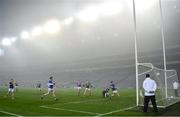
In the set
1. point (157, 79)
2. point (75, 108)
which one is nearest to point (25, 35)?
point (157, 79)

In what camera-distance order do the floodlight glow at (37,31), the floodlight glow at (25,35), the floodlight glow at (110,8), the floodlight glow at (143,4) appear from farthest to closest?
the floodlight glow at (25,35) < the floodlight glow at (37,31) < the floodlight glow at (110,8) < the floodlight glow at (143,4)

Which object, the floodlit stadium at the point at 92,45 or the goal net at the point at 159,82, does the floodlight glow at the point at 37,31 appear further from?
the goal net at the point at 159,82

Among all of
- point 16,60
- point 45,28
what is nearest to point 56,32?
point 45,28

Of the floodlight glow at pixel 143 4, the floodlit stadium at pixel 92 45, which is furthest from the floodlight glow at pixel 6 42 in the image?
the floodlight glow at pixel 143 4

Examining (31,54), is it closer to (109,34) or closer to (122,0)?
(109,34)

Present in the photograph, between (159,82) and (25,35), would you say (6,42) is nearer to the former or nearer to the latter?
(25,35)

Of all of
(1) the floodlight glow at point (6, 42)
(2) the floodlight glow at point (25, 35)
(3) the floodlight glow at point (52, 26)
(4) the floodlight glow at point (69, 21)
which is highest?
(4) the floodlight glow at point (69, 21)

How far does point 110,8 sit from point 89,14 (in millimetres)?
5416

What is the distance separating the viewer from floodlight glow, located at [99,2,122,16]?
59875 millimetres

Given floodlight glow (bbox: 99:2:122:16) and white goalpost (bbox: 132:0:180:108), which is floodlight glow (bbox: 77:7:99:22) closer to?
floodlight glow (bbox: 99:2:122:16)

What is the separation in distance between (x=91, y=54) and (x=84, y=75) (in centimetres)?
717

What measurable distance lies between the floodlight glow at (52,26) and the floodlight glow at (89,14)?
22.4 feet

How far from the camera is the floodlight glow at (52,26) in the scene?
6821 centimetres

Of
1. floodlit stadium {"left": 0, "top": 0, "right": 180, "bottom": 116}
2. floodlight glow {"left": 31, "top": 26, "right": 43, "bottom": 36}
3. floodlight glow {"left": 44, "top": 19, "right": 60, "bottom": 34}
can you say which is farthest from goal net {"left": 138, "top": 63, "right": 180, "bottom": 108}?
floodlight glow {"left": 31, "top": 26, "right": 43, "bottom": 36}
